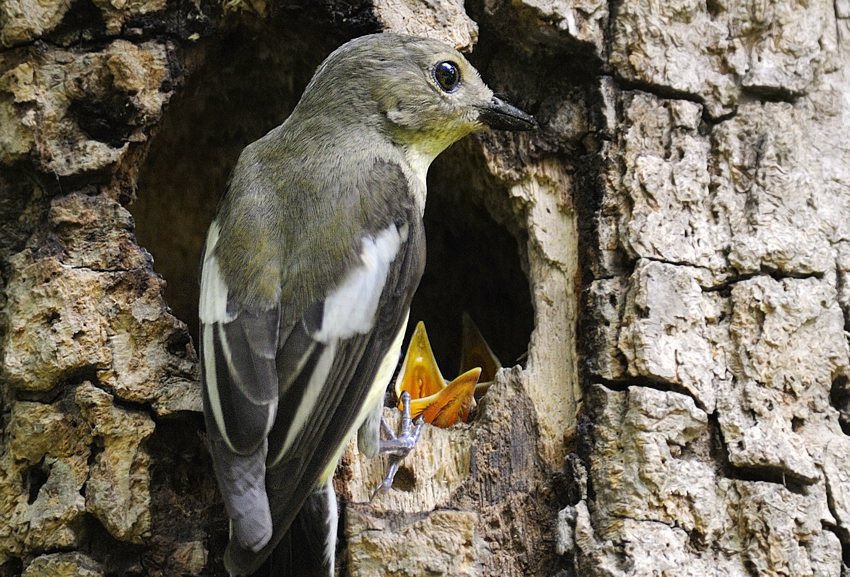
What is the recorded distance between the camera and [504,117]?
3441mm

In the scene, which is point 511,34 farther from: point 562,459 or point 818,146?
point 562,459

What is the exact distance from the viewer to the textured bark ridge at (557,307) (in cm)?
293

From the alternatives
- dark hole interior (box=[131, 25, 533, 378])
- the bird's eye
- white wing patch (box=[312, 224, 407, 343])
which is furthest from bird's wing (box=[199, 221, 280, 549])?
dark hole interior (box=[131, 25, 533, 378])

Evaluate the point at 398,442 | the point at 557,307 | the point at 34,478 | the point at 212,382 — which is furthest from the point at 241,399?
the point at 557,307

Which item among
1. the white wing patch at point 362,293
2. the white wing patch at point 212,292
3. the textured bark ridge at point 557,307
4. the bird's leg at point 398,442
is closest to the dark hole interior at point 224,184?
the textured bark ridge at point 557,307

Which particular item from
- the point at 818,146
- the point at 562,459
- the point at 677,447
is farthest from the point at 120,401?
the point at 818,146

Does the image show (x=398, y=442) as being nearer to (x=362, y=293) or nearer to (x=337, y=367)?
(x=337, y=367)

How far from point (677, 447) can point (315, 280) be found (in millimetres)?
1198

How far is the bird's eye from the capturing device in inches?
136

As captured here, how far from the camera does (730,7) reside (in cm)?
358

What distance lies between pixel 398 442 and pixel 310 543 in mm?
450

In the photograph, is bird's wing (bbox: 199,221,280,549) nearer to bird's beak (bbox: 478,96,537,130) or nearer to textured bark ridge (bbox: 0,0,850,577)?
textured bark ridge (bbox: 0,0,850,577)

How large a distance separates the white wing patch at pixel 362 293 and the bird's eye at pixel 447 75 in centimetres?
59

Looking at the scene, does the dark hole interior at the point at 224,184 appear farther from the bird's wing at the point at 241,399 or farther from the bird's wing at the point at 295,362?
the bird's wing at the point at 241,399
